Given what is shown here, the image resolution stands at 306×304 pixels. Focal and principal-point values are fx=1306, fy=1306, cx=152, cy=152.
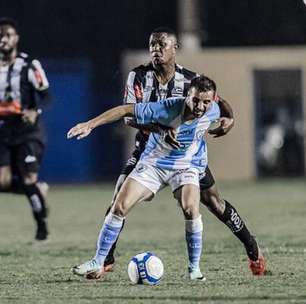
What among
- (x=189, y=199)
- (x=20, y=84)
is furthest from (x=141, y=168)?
(x=20, y=84)

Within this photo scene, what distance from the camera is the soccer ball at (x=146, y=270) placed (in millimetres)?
10156

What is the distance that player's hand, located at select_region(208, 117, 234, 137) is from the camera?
34.6 feet

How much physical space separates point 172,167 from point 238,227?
0.89 metres

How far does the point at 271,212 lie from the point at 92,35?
12995 mm

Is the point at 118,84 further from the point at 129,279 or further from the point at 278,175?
the point at 129,279

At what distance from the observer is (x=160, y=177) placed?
10398 millimetres

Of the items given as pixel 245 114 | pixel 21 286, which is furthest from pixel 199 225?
pixel 245 114

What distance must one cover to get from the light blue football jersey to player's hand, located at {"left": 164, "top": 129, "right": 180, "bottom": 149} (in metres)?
0.04

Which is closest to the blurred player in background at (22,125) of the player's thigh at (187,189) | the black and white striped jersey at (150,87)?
the black and white striped jersey at (150,87)

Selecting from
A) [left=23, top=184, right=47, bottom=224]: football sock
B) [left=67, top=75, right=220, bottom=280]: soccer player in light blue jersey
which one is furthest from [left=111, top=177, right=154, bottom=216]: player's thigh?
[left=23, top=184, right=47, bottom=224]: football sock

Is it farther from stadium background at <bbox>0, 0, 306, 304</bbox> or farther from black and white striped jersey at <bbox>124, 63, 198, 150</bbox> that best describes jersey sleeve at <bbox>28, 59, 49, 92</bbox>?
stadium background at <bbox>0, 0, 306, 304</bbox>

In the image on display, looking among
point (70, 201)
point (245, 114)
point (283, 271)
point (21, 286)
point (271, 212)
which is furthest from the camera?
point (245, 114)

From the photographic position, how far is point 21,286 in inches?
403

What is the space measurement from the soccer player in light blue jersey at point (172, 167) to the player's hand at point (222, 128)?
0.10 metres
